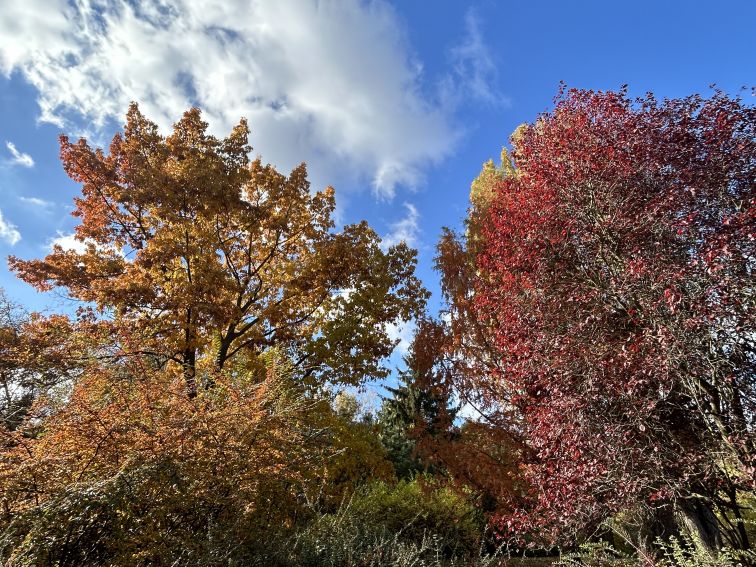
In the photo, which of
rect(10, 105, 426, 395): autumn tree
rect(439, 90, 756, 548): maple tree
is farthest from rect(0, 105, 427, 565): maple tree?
rect(439, 90, 756, 548): maple tree

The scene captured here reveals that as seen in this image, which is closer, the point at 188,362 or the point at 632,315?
the point at 632,315

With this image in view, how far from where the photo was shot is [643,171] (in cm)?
539

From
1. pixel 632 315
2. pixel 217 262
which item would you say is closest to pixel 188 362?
pixel 217 262

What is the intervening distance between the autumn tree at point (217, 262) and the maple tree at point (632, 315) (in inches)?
157

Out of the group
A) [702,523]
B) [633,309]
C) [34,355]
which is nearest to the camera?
[633,309]

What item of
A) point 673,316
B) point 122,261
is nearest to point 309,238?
point 122,261

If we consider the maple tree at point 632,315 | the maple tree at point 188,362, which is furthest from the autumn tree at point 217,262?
the maple tree at point 632,315

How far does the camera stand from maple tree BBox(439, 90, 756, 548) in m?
4.18

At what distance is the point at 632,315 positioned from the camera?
480 centimetres

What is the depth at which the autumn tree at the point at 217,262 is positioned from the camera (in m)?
8.96

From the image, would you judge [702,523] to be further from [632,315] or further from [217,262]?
[217,262]

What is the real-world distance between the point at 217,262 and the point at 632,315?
26.5ft

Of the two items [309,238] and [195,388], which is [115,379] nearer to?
[195,388]

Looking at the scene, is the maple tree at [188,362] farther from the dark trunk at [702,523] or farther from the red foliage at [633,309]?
the dark trunk at [702,523]
